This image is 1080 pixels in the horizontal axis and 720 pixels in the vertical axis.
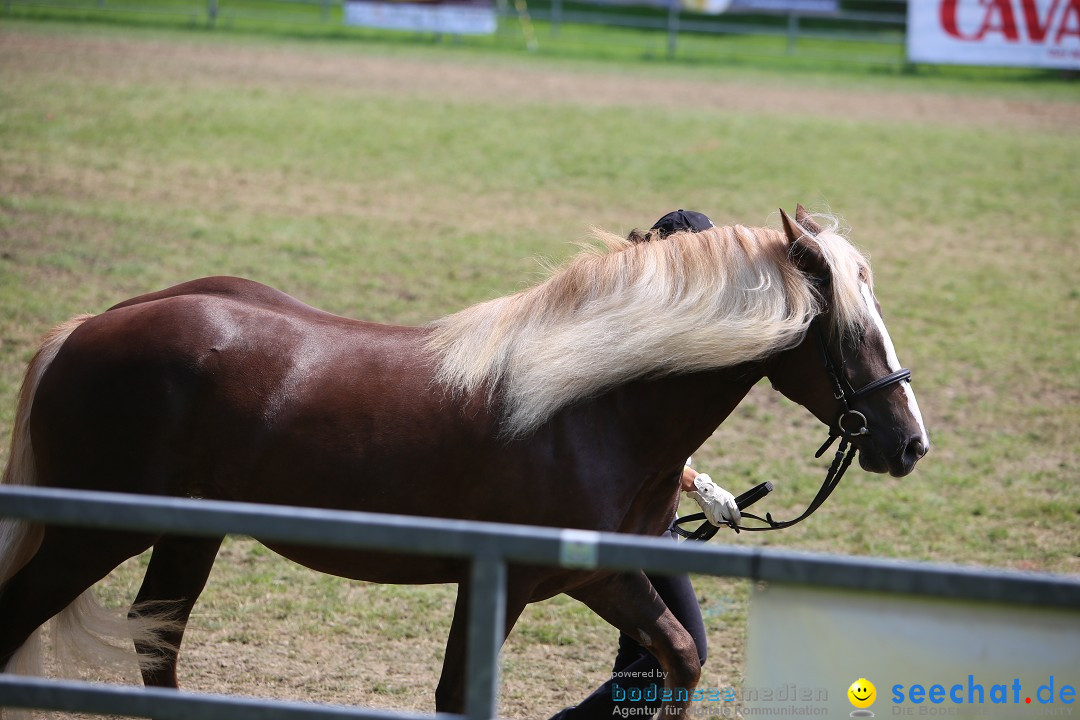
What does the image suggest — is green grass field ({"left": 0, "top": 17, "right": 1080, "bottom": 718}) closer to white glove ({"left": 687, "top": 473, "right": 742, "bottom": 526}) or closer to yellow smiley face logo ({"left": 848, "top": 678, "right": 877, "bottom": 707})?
white glove ({"left": 687, "top": 473, "right": 742, "bottom": 526})

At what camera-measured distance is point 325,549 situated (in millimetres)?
3127

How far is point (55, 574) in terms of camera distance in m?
3.09

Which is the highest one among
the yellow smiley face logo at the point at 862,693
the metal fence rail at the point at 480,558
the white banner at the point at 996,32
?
the white banner at the point at 996,32

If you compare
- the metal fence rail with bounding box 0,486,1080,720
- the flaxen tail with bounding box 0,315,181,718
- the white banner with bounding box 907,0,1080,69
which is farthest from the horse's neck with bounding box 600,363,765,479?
the white banner with bounding box 907,0,1080,69

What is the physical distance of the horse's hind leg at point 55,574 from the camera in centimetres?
308

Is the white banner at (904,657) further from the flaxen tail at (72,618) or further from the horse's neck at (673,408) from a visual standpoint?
the flaxen tail at (72,618)

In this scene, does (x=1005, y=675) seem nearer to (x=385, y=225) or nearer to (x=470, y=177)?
(x=385, y=225)

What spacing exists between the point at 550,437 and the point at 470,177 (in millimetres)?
9661

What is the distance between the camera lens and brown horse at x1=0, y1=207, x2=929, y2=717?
2.97 m

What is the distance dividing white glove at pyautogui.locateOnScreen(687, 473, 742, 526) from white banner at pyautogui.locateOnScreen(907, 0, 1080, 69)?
58.5 ft

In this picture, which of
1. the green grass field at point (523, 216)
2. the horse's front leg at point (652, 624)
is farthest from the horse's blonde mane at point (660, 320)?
the green grass field at point (523, 216)

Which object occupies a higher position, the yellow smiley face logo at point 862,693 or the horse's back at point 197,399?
the horse's back at point 197,399

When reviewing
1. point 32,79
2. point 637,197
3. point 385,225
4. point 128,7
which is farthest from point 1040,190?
point 128,7

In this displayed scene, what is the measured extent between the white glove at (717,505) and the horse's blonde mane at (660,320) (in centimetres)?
77
